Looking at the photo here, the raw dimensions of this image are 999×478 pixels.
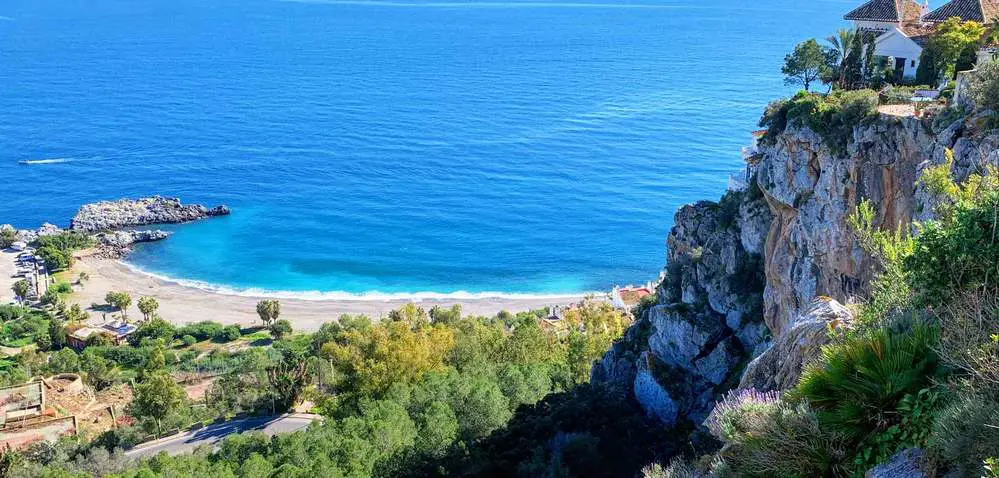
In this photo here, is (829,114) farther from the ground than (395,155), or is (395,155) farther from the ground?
(395,155)

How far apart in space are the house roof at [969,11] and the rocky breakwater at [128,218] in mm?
71356

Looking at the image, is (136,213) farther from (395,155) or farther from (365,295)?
(365,295)

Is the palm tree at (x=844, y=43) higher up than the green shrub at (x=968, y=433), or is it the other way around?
the palm tree at (x=844, y=43)

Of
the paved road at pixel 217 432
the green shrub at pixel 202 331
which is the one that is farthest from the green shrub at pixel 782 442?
the green shrub at pixel 202 331

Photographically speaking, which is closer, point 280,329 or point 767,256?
point 767,256

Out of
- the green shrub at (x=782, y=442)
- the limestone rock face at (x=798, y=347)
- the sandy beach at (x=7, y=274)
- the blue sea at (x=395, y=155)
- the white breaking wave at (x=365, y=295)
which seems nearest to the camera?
the green shrub at (x=782, y=442)

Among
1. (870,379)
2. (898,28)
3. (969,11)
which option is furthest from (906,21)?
(870,379)

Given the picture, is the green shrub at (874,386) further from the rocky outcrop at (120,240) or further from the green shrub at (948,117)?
the rocky outcrop at (120,240)

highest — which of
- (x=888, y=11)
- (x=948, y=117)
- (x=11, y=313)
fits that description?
(x=888, y=11)

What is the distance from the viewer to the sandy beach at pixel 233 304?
2403 inches

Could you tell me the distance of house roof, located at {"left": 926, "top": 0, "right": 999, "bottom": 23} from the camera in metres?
28.8

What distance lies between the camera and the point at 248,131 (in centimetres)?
10919

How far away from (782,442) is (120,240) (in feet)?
261

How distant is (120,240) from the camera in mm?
76688
